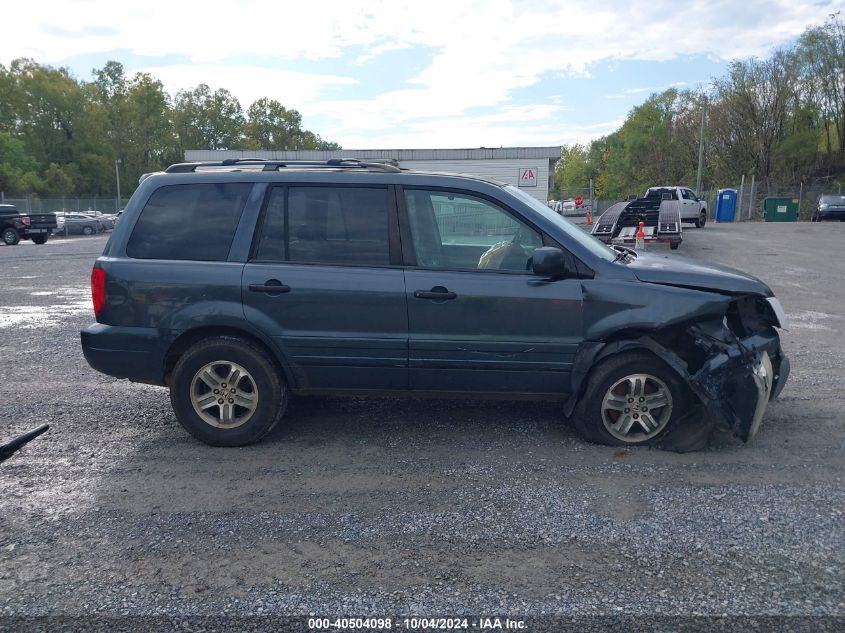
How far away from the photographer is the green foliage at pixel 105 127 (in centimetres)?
7062

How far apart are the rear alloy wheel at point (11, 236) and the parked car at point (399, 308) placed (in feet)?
90.9

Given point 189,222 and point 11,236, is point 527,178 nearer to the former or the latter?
point 11,236

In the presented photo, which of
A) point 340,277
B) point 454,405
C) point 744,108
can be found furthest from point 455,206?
point 744,108

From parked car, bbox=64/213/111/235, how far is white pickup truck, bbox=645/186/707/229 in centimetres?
3458

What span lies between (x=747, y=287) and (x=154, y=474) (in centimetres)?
417

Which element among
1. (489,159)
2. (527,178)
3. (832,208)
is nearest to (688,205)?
(527,178)

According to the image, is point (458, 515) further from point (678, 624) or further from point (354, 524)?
point (678, 624)

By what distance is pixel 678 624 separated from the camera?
2.57 m

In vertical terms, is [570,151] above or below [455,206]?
above

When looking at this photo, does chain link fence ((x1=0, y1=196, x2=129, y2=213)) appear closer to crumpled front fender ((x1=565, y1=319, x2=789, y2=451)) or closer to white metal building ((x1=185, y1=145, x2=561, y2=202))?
white metal building ((x1=185, y1=145, x2=561, y2=202))

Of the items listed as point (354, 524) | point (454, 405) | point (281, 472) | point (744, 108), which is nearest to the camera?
point (354, 524)

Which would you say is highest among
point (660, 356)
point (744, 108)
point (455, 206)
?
point (744, 108)

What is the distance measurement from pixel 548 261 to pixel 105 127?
284 ft

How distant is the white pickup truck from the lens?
28.9m
